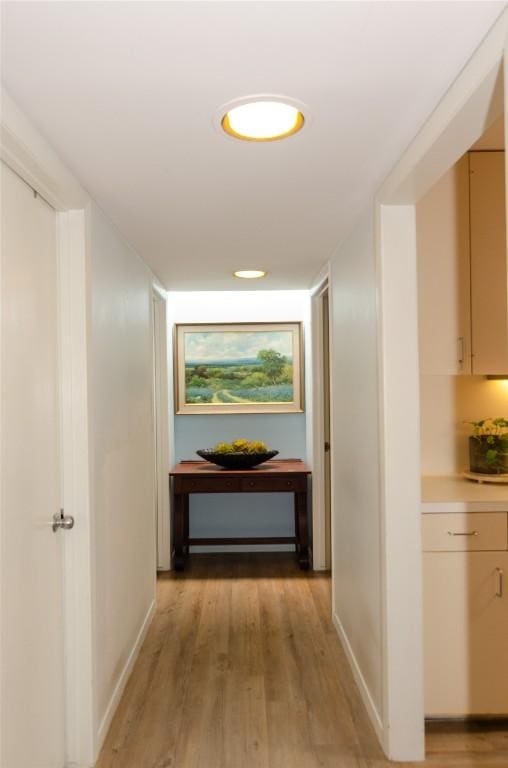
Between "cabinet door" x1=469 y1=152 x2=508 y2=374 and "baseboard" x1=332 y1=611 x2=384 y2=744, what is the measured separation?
150 cm

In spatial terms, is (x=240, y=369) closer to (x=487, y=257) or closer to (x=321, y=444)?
(x=321, y=444)

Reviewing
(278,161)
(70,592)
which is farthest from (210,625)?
(278,161)

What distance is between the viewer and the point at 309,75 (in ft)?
4.30

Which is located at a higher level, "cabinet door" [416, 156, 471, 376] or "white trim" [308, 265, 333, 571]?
"cabinet door" [416, 156, 471, 376]

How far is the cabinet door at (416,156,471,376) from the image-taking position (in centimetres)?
252

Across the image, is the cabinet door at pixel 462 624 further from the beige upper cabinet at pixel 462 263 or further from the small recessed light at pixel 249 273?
the small recessed light at pixel 249 273

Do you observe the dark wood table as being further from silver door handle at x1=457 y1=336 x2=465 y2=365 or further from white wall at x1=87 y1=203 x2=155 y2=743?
silver door handle at x1=457 y1=336 x2=465 y2=365

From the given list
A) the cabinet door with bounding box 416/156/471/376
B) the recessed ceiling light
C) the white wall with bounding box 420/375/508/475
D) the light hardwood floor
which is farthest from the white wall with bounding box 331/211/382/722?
the recessed ceiling light

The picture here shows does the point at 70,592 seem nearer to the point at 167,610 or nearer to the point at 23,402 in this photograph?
the point at 23,402

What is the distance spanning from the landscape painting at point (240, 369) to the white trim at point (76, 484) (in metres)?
2.64

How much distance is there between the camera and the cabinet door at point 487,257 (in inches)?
98.7

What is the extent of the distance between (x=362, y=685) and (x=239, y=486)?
1.87 m

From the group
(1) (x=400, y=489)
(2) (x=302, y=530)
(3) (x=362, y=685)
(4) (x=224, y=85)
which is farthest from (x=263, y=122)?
(2) (x=302, y=530)

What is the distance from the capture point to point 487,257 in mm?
2529
